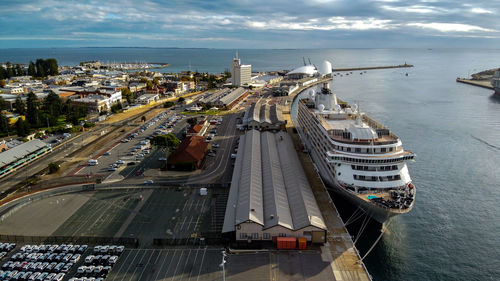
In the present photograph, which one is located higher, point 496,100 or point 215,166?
point 496,100

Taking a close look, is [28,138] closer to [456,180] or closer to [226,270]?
[226,270]

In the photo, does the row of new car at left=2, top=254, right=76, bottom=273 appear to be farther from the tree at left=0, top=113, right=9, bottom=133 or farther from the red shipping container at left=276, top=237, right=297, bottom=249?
the tree at left=0, top=113, right=9, bottom=133

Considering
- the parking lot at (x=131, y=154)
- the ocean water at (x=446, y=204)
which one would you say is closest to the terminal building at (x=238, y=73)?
the ocean water at (x=446, y=204)

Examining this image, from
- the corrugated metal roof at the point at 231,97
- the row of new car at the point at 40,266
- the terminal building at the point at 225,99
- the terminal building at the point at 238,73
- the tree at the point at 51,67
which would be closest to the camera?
the row of new car at the point at 40,266

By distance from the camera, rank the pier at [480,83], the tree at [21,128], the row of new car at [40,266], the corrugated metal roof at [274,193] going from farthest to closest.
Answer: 1. the pier at [480,83]
2. the tree at [21,128]
3. the corrugated metal roof at [274,193]
4. the row of new car at [40,266]

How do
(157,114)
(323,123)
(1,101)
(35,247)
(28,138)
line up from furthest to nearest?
(157,114), (1,101), (28,138), (323,123), (35,247)

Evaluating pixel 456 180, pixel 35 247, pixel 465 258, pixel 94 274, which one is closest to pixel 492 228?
pixel 465 258

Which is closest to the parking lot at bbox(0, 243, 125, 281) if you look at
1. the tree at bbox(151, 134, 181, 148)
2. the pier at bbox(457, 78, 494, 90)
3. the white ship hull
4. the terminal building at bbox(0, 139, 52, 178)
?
the terminal building at bbox(0, 139, 52, 178)

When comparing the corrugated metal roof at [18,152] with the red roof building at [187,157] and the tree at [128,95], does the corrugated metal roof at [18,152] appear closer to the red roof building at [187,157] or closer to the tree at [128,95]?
the red roof building at [187,157]
